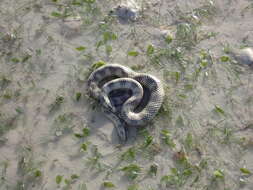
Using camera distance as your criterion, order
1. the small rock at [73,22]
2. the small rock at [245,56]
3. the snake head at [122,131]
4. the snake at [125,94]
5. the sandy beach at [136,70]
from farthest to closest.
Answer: the small rock at [73,22], the small rock at [245,56], the snake at [125,94], the snake head at [122,131], the sandy beach at [136,70]

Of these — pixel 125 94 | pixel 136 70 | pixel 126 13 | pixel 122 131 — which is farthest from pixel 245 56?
pixel 122 131

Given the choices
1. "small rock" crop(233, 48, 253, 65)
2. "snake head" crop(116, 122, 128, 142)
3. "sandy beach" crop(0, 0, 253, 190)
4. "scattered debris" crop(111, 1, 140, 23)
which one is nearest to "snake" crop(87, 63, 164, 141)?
"snake head" crop(116, 122, 128, 142)

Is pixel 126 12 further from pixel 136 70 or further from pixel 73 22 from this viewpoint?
pixel 136 70

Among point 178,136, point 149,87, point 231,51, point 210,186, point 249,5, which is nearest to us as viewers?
point 210,186

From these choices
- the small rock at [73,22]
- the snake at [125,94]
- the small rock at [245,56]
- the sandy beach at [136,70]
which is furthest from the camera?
the small rock at [73,22]

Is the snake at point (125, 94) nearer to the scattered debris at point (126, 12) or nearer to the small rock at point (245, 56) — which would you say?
the scattered debris at point (126, 12)

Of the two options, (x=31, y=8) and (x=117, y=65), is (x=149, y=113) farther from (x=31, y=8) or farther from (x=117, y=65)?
(x=31, y=8)

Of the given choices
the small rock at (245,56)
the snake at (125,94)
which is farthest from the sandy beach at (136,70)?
the snake at (125,94)

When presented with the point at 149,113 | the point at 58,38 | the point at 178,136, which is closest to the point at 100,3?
the point at 58,38
